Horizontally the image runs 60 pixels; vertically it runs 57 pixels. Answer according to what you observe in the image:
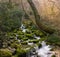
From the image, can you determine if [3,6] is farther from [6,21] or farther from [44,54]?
[44,54]

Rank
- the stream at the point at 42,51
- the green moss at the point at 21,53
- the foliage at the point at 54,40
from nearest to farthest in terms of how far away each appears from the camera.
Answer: the green moss at the point at 21,53, the stream at the point at 42,51, the foliage at the point at 54,40

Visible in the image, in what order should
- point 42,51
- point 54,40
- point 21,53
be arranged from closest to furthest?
1. point 21,53
2. point 42,51
3. point 54,40

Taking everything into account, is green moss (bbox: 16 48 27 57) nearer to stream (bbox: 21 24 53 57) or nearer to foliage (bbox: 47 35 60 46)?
stream (bbox: 21 24 53 57)

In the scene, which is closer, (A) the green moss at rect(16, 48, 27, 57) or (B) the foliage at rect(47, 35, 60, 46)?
(A) the green moss at rect(16, 48, 27, 57)

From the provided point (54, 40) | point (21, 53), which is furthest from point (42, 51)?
point (21, 53)

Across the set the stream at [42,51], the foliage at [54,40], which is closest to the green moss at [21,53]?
the stream at [42,51]

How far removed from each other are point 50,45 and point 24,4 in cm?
719

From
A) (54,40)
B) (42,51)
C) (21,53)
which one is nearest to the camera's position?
(21,53)

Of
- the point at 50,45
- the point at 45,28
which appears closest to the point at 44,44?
the point at 50,45

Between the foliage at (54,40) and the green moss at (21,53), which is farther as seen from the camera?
the foliage at (54,40)

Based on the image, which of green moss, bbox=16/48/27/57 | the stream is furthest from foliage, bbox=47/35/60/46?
green moss, bbox=16/48/27/57

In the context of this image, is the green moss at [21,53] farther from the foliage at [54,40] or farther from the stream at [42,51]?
the foliage at [54,40]

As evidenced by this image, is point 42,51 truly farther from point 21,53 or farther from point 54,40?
point 21,53

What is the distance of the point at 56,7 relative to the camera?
1488 cm
